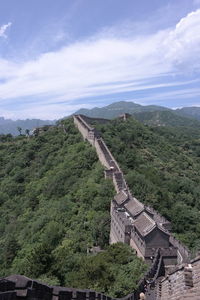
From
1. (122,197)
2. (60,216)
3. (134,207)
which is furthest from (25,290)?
(60,216)

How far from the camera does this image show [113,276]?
24.2 meters

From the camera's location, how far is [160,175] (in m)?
57.0

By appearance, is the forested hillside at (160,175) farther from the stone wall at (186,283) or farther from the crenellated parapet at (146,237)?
the stone wall at (186,283)

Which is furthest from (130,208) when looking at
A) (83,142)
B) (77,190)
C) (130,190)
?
(83,142)

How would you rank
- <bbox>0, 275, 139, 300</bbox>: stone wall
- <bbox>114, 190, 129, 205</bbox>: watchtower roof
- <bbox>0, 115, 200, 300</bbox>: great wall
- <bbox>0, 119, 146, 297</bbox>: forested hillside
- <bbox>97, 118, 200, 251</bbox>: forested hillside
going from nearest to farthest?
<bbox>0, 275, 139, 300</bbox>: stone wall → <bbox>0, 115, 200, 300</bbox>: great wall → <bbox>0, 119, 146, 297</bbox>: forested hillside → <bbox>114, 190, 129, 205</bbox>: watchtower roof → <bbox>97, 118, 200, 251</bbox>: forested hillside

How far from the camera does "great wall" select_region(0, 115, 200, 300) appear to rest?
8000 millimetres

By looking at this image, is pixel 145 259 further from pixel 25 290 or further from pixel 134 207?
pixel 25 290

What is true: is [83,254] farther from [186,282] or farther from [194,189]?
[194,189]

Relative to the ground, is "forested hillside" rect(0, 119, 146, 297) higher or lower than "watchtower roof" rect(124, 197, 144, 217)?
lower

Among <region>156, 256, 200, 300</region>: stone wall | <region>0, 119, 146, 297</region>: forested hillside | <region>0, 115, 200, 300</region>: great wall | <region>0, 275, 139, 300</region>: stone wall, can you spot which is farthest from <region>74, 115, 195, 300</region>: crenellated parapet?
<region>0, 275, 139, 300</region>: stone wall

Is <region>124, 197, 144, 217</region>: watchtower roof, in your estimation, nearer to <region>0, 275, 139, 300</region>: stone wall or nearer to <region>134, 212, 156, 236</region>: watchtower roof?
<region>134, 212, 156, 236</region>: watchtower roof

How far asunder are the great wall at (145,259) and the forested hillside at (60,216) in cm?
118

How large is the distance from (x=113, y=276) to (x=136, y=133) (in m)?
57.9

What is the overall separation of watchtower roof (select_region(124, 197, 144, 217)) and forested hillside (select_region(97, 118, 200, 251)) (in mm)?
6485
